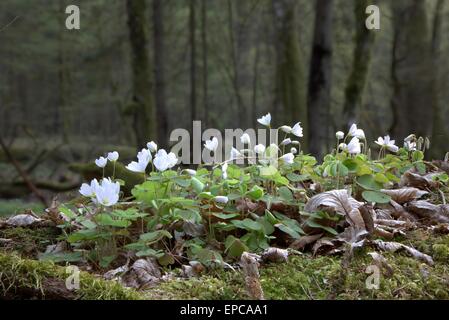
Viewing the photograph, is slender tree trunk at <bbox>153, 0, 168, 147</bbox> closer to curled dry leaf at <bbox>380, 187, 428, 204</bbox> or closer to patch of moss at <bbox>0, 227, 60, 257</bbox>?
patch of moss at <bbox>0, 227, 60, 257</bbox>

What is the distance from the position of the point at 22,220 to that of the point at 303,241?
1636 mm

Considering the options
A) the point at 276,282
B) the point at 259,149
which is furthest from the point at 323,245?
the point at 259,149

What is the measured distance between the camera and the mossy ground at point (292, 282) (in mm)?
2021

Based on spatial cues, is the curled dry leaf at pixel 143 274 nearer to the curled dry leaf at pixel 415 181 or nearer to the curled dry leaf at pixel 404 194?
the curled dry leaf at pixel 404 194

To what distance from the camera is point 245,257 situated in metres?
2.16

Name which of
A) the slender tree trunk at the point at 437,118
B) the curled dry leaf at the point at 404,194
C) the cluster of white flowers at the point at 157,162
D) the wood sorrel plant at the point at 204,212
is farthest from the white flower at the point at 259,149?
the slender tree trunk at the point at 437,118

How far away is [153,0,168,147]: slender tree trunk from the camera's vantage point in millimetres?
9891

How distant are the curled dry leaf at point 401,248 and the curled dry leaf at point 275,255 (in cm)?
45

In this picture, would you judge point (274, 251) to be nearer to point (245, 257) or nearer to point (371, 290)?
point (245, 257)

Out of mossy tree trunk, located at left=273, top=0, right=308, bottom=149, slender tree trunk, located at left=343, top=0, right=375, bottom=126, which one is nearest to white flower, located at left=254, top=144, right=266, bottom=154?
slender tree trunk, located at left=343, top=0, right=375, bottom=126

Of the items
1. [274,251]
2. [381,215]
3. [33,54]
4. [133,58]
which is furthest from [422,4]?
[33,54]

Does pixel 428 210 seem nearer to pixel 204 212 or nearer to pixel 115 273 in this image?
pixel 204 212

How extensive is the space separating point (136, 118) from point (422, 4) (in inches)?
293
